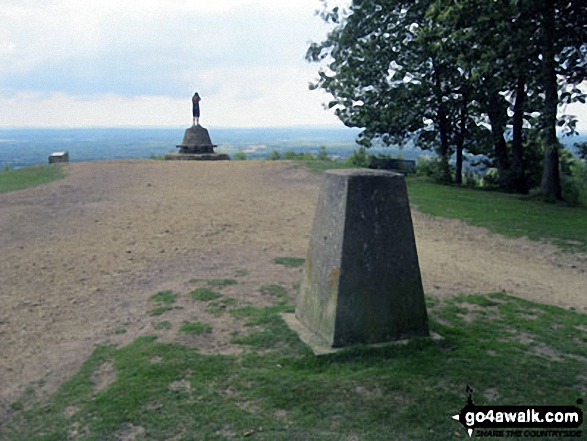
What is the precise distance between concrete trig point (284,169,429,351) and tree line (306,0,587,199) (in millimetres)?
9715

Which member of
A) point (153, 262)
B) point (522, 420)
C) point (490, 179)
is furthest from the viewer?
point (490, 179)

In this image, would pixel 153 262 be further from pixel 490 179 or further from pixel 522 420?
pixel 490 179

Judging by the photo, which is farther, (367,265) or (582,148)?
(582,148)

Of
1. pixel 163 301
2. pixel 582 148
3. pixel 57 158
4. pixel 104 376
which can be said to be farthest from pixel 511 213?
pixel 57 158

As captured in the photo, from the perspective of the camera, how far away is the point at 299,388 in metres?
4.25

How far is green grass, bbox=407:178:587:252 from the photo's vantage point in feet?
36.3

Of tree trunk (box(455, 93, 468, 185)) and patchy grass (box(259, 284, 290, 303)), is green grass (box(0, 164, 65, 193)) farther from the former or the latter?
tree trunk (box(455, 93, 468, 185))

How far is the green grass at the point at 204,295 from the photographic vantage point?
6648 mm

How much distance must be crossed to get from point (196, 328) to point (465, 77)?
1615 centimetres

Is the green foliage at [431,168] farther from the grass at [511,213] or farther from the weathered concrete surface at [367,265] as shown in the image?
the weathered concrete surface at [367,265]

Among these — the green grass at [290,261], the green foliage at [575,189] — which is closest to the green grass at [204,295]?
the green grass at [290,261]

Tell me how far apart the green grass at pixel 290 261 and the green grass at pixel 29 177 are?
10.3 metres


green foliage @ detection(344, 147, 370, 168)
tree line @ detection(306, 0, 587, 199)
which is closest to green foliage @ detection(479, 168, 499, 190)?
tree line @ detection(306, 0, 587, 199)

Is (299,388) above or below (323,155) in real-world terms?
below
